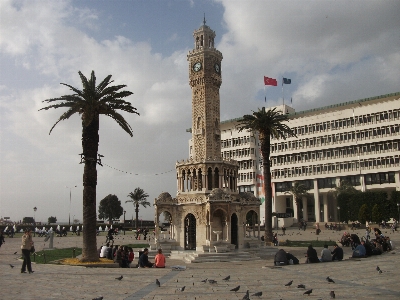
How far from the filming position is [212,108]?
141ft

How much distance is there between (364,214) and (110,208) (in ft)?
263

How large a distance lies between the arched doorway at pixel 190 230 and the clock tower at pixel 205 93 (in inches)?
248

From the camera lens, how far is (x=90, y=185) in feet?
92.9

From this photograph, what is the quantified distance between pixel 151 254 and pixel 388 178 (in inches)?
2387

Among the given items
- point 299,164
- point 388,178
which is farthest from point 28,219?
point 388,178

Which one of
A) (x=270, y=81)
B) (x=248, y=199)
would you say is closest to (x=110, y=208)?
(x=270, y=81)

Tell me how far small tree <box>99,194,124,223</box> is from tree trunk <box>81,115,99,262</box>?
101 meters

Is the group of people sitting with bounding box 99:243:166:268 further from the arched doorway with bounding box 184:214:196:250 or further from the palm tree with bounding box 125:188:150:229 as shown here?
the palm tree with bounding box 125:188:150:229

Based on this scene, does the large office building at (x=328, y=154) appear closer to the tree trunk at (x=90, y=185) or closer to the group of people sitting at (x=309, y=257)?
the group of people sitting at (x=309, y=257)

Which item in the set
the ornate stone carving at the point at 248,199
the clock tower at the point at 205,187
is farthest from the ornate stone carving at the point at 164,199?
the ornate stone carving at the point at 248,199

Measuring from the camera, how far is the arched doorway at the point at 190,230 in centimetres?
4091

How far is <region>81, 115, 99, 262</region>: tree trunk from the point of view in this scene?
27.4 m

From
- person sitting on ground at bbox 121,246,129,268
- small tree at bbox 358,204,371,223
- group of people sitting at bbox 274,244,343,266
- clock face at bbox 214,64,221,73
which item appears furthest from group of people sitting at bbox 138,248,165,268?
small tree at bbox 358,204,371,223

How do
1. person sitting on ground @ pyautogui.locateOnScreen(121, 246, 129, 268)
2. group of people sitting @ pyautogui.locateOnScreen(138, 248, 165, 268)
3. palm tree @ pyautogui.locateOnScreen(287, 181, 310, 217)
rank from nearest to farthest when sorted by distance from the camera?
group of people sitting @ pyautogui.locateOnScreen(138, 248, 165, 268) < person sitting on ground @ pyautogui.locateOnScreen(121, 246, 129, 268) < palm tree @ pyautogui.locateOnScreen(287, 181, 310, 217)
